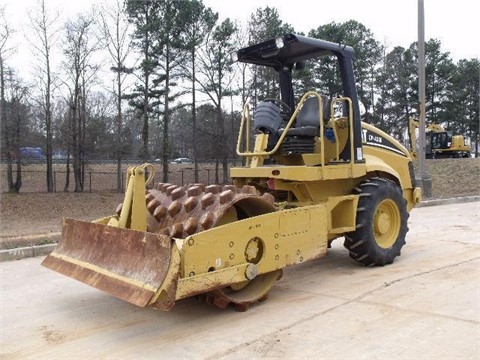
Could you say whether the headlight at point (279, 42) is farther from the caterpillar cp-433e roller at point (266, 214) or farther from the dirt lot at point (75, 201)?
the dirt lot at point (75, 201)

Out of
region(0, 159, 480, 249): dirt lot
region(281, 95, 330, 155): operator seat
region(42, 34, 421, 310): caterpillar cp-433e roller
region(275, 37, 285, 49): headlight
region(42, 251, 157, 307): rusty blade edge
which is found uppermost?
region(275, 37, 285, 49): headlight

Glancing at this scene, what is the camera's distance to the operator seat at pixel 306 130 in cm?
595

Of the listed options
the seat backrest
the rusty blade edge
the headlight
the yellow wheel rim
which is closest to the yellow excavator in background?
the yellow wheel rim

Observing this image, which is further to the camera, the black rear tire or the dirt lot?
the dirt lot

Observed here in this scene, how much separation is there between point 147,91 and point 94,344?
79.3 ft

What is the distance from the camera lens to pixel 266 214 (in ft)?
15.5

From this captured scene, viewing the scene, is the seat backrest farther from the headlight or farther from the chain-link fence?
the chain-link fence

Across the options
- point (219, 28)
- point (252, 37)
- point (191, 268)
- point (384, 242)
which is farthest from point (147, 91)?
point (191, 268)

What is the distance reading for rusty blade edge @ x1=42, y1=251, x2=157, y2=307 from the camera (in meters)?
3.91

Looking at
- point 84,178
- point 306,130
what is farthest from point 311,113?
point 84,178

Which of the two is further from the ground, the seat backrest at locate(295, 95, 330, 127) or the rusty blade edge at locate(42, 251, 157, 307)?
the seat backrest at locate(295, 95, 330, 127)

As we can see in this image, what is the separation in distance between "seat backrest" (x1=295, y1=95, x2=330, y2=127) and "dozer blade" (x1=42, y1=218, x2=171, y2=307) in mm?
2682

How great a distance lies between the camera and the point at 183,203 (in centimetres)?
499

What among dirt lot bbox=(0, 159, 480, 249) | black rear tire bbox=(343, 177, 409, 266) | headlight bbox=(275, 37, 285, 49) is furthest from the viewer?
dirt lot bbox=(0, 159, 480, 249)
